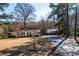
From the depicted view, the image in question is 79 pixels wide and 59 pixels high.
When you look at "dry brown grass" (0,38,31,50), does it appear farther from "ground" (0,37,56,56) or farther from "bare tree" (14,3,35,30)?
"bare tree" (14,3,35,30)

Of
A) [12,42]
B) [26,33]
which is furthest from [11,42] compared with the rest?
[26,33]

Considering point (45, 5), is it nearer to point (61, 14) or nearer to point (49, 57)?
point (61, 14)

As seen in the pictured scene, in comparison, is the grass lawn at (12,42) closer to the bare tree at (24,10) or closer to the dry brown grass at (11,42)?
the dry brown grass at (11,42)

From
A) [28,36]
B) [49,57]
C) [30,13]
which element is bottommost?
[49,57]

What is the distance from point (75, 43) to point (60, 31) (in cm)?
17

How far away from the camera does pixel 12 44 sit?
10.3 feet

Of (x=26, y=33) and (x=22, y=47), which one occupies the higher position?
(x=26, y=33)

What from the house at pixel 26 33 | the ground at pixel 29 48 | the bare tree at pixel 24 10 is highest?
the bare tree at pixel 24 10

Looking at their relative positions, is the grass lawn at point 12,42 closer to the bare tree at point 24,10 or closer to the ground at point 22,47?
the ground at point 22,47

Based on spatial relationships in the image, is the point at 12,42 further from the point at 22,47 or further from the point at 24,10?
the point at 24,10

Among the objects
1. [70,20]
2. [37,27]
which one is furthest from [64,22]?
[37,27]

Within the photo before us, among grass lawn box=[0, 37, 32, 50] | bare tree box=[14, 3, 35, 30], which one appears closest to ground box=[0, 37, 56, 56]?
grass lawn box=[0, 37, 32, 50]

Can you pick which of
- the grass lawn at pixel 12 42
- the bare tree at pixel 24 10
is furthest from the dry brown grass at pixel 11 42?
the bare tree at pixel 24 10

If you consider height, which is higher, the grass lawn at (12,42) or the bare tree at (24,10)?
the bare tree at (24,10)
